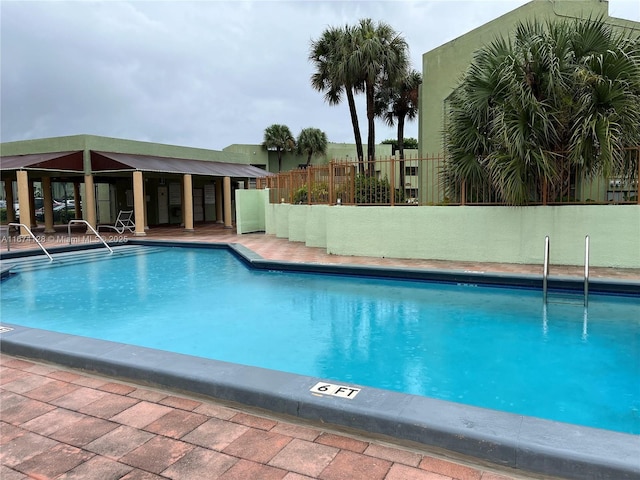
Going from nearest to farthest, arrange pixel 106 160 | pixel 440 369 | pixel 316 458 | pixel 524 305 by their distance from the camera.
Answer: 1. pixel 316 458
2. pixel 440 369
3. pixel 524 305
4. pixel 106 160

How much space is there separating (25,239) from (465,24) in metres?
17.5

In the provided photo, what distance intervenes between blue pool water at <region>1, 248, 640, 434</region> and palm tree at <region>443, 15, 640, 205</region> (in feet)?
8.68

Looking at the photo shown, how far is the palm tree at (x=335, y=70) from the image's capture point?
18.8m

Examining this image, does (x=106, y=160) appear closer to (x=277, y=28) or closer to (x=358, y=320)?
(x=277, y=28)

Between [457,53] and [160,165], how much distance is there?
12.3 meters

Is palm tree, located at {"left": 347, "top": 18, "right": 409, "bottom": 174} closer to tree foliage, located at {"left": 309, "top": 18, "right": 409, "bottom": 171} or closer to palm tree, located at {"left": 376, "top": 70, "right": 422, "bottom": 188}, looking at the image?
tree foliage, located at {"left": 309, "top": 18, "right": 409, "bottom": 171}

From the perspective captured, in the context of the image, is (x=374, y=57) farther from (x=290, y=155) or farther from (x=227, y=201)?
(x=290, y=155)

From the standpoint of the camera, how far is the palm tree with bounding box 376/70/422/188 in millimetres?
24766

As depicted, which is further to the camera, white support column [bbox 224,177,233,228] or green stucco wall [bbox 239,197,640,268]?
white support column [bbox 224,177,233,228]

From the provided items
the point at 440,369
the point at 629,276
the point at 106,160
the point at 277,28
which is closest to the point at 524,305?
the point at 629,276

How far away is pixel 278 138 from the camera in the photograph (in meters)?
39.7

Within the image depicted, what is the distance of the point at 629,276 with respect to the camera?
8297mm

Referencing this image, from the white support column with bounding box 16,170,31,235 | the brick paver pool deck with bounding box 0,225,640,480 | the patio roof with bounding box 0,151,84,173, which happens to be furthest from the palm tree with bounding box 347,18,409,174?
the brick paver pool deck with bounding box 0,225,640,480

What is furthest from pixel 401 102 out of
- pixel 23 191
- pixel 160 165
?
pixel 23 191
